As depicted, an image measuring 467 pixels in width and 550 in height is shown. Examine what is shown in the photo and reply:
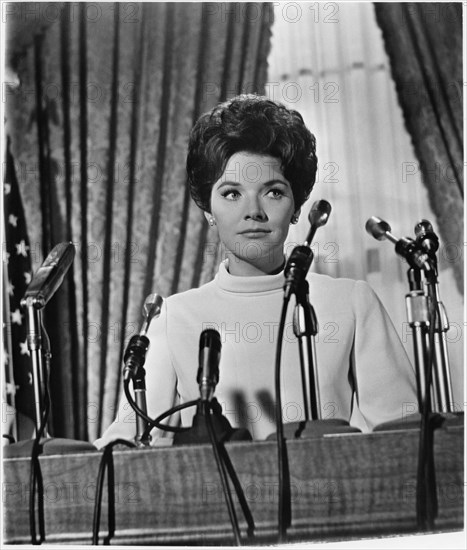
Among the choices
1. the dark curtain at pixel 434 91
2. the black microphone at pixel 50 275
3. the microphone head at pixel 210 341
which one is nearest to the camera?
the microphone head at pixel 210 341

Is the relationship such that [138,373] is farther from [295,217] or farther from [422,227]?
[422,227]

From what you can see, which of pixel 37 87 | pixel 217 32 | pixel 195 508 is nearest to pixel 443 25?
pixel 217 32

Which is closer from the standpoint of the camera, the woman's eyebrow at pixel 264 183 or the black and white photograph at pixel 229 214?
the black and white photograph at pixel 229 214

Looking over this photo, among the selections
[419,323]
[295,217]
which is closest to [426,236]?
[419,323]

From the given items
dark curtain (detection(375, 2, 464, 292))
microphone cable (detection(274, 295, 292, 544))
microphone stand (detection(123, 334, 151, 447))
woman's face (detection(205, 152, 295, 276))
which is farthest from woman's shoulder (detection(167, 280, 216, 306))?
dark curtain (detection(375, 2, 464, 292))

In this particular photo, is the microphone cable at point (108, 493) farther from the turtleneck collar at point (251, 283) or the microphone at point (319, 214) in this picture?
the microphone at point (319, 214)

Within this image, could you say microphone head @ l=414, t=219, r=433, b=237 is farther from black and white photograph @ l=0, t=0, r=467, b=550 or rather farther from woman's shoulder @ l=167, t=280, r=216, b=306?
woman's shoulder @ l=167, t=280, r=216, b=306

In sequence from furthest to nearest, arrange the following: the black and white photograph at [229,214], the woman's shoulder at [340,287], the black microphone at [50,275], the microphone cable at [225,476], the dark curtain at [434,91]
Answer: the dark curtain at [434,91] → the woman's shoulder at [340,287] → the black and white photograph at [229,214] → the black microphone at [50,275] → the microphone cable at [225,476]

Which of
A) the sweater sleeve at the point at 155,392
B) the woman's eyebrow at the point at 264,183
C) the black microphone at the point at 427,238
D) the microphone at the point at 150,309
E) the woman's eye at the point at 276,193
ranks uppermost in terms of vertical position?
the woman's eyebrow at the point at 264,183

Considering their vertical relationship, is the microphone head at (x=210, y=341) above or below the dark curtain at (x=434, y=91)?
below

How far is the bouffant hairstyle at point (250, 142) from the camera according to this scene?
2500mm

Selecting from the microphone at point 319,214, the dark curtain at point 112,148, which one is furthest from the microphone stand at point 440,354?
the dark curtain at point 112,148

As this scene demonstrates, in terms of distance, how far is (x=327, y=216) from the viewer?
246 centimetres

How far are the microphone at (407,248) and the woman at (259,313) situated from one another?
189 millimetres
